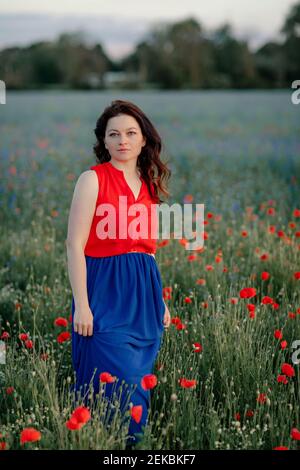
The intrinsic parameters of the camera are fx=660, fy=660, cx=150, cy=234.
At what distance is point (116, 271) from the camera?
9.20 ft

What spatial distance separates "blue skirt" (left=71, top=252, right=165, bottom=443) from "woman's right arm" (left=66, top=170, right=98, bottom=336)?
59mm

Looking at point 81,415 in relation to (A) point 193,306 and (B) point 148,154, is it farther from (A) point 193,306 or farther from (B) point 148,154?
(A) point 193,306

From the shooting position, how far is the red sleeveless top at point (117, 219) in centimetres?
278

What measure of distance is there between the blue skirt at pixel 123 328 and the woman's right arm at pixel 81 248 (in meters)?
0.06

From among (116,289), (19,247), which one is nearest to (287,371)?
(116,289)

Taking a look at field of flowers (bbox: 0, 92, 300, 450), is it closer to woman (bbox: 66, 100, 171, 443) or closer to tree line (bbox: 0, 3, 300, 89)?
woman (bbox: 66, 100, 171, 443)

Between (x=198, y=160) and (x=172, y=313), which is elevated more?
(x=198, y=160)

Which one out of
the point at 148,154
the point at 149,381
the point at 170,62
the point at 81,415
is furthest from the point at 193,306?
the point at 170,62

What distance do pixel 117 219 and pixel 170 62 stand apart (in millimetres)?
28416

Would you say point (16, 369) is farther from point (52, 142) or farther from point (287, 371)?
point (52, 142)

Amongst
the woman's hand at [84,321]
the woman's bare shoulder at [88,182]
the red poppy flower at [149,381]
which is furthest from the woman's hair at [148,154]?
the red poppy flower at [149,381]

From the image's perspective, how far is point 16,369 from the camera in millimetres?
3256

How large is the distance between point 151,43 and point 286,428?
25.2 metres
